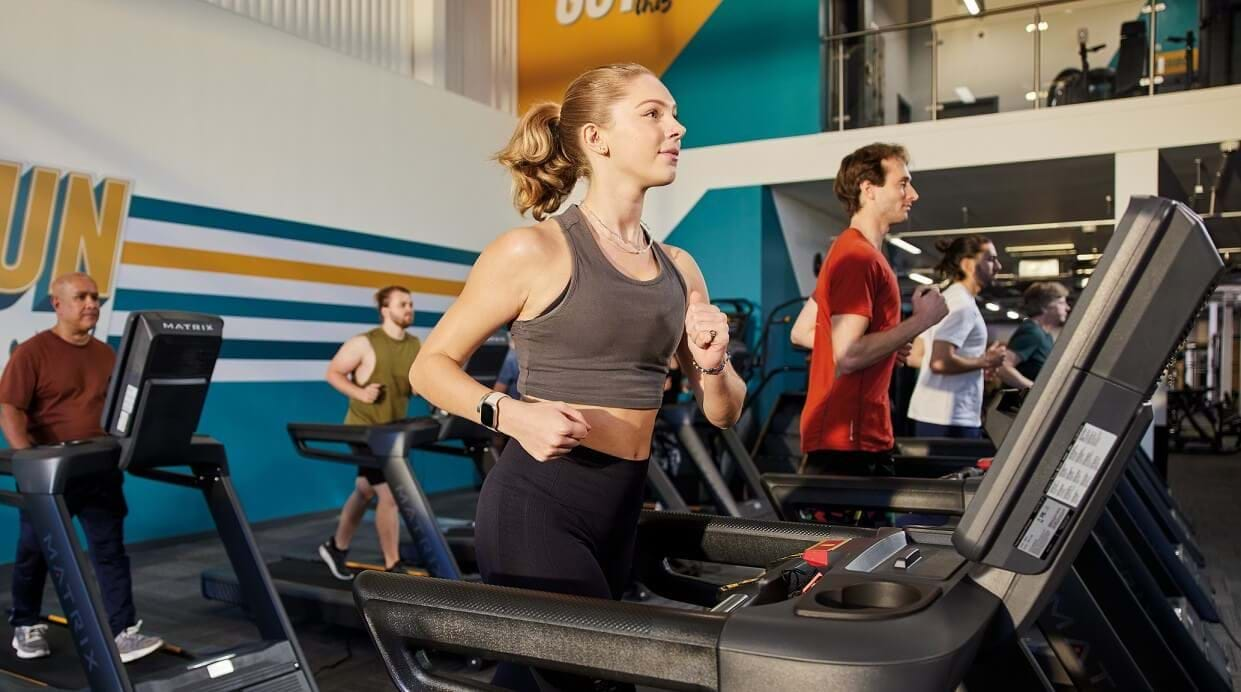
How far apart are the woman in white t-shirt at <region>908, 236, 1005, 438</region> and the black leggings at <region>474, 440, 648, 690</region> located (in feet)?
7.38

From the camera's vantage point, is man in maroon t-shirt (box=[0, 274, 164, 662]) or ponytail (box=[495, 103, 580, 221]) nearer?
ponytail (box=[495, 103, 580, 221])

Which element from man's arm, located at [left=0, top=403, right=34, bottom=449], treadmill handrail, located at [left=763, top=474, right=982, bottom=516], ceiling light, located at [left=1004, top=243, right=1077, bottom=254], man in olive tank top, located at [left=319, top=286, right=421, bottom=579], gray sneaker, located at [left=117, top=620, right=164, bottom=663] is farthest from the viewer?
ceiling light, located at [left=1004, top=243, right=1077, bottom=254]

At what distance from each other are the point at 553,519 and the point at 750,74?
24.1ft

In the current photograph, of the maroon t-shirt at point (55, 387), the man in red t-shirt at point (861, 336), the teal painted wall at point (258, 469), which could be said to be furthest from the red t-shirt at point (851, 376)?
the teal painted wall at point (258, 469)

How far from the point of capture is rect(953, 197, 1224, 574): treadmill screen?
29.2 inches

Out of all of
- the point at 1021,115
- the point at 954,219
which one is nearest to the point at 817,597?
the point at 1021,115

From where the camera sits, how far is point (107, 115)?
505 cm

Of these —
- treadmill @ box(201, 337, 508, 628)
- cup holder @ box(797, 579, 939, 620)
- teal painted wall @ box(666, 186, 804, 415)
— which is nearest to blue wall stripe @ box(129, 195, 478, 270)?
treadmill @ box(201, 337, 508, 628)

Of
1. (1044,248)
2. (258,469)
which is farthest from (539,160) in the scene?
(1044,248)

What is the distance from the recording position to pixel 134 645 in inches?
130

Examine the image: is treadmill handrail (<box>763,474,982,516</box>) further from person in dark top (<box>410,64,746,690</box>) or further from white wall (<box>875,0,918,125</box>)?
white wall (<box>875,0,918,125</box>)

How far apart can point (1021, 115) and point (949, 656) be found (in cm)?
697

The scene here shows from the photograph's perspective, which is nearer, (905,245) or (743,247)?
(743,247)

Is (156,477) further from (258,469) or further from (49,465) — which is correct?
(258,469)
